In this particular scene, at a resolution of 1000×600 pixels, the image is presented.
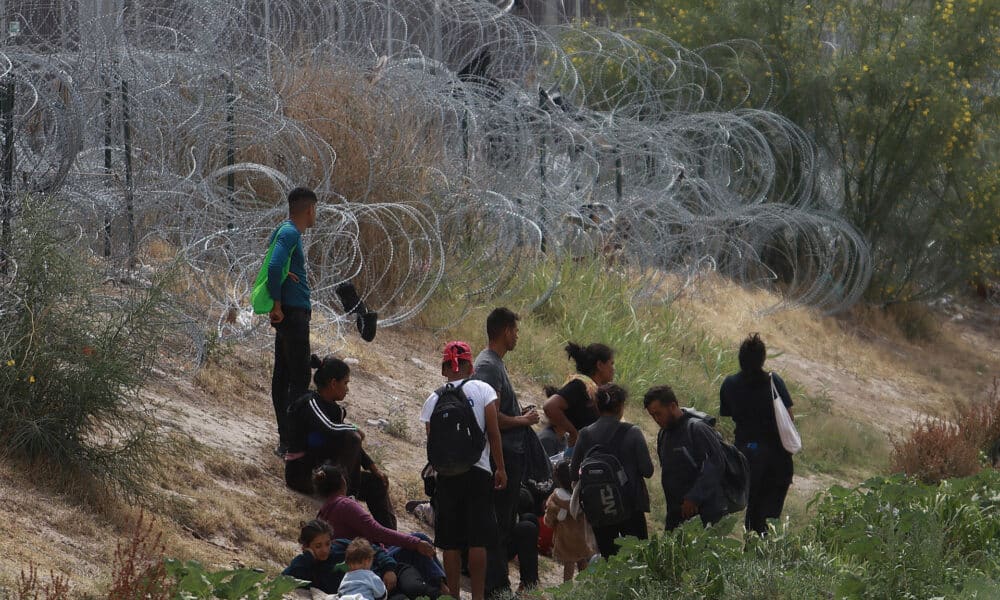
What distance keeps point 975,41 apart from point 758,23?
2.92 meters

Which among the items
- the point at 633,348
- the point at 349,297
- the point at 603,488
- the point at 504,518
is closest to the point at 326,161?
the point at 349,297

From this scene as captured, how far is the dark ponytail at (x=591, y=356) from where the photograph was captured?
718 cm

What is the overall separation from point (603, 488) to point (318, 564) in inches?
51.8

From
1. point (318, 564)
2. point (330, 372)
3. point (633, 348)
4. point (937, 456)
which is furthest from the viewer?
point (633, 348)

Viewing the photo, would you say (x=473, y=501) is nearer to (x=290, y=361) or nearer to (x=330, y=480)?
(x=330, y=480)

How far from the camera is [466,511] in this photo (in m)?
6.37

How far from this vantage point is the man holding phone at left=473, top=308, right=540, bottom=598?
657cm

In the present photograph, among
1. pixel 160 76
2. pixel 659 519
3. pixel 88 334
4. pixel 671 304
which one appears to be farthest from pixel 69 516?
pixel 671 304

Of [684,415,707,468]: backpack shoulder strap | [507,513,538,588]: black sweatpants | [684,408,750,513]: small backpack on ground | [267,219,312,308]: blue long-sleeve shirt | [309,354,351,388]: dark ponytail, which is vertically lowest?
[507,513,538,588]: black sweatpants

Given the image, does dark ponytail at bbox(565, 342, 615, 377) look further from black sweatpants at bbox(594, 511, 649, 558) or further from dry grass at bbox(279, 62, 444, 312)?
dry grass at bbox(279, 62, 444, 312)

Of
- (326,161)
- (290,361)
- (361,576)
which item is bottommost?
(361,576)

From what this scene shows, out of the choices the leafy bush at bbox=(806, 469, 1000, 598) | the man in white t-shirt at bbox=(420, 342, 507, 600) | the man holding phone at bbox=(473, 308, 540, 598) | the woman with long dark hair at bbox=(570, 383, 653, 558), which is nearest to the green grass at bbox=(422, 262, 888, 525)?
the leafy bush at bbox=(806, 469, 1000, 598)

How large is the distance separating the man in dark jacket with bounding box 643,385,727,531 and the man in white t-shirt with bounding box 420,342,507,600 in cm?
86

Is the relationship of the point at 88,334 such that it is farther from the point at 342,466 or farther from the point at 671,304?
the point at 671,304
